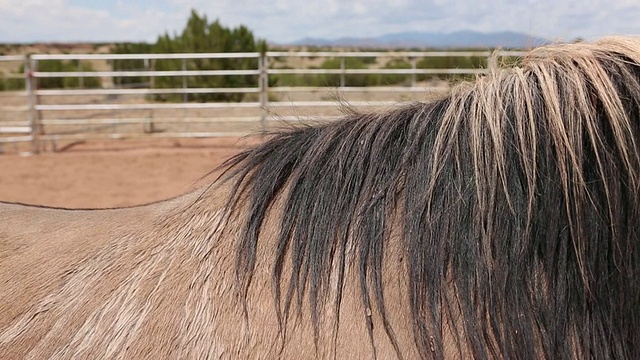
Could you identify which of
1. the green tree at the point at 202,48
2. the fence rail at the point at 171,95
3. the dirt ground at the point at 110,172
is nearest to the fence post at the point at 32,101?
the fence rail at the point at 171,95

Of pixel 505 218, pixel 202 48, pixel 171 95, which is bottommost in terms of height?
pixel 171 95

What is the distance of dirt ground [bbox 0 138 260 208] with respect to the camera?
7.71 metres

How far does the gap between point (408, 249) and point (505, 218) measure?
0.20 m

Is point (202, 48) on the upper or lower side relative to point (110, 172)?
upper

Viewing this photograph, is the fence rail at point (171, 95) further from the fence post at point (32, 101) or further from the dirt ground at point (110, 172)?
the dirt ground at point (110, 172)

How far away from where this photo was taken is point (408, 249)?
1152 millimetres

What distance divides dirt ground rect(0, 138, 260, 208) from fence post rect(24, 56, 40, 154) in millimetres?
382

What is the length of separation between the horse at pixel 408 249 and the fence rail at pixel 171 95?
5.77 metres

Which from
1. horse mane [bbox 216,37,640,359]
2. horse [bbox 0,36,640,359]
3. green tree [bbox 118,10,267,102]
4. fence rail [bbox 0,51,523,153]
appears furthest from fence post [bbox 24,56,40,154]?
horse mane [bbox 216,37,640,359]

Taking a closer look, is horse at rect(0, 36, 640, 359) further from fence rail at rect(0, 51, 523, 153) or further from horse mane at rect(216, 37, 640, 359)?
fence rail at rect(0, 51, 523, 153)

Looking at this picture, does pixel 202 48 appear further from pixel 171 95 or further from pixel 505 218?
pixel 505 218

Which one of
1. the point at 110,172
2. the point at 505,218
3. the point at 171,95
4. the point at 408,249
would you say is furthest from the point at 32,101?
the point at 505,218

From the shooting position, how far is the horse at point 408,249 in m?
1.08

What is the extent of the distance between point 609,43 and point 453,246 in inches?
22.0
